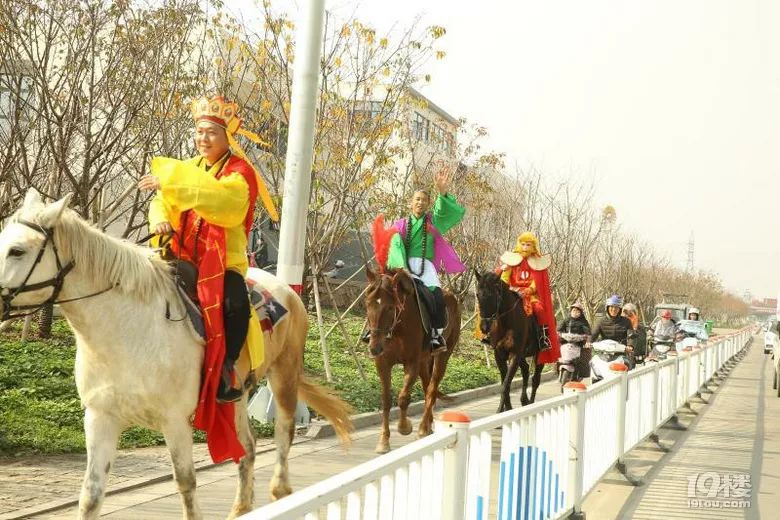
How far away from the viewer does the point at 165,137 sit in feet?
42.8

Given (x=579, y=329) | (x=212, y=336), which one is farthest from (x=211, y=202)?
(x=579, y=329)

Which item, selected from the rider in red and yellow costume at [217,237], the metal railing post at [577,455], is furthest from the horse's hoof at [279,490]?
the metal railing post at [577,455]

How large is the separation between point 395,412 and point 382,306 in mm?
3883

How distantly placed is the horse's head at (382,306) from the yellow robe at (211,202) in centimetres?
399

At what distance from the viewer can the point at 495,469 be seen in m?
5.36

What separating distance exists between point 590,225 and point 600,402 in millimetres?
27534

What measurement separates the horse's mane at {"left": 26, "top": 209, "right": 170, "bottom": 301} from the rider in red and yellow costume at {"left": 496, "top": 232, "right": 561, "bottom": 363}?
8992 millimetres

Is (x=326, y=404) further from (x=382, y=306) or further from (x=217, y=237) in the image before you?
(x=382, y=306)

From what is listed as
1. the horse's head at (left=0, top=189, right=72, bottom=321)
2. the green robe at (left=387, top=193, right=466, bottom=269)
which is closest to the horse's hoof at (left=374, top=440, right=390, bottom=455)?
the green robe at (left=387, top=193, right=466, bottom=269)

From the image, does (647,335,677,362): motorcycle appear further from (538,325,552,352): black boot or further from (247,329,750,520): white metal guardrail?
(247,329,750,520): white metal guardrail

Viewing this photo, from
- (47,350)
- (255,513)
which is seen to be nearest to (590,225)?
(47,350)

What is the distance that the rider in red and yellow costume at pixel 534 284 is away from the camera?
13969mm

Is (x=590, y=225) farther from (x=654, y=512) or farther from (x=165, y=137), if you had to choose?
(x=654, y=512)

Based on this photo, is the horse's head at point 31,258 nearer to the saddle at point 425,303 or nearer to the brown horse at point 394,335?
the brown horse at point 394,335
